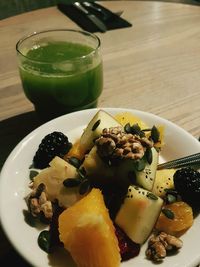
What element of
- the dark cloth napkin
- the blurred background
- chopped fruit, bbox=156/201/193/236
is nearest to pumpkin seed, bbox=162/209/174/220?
chopped fruit, bbox=156/201/193/236

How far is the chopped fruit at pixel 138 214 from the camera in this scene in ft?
2.46

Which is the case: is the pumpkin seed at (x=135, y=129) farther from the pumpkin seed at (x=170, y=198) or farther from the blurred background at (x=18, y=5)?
the blurred background at (x=18, y=5)

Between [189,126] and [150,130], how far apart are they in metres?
0.30

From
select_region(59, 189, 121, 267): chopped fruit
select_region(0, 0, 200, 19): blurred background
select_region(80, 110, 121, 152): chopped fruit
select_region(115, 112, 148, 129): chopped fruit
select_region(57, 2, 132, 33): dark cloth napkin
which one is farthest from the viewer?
select_region(0, 0, 200, 19): blurred background

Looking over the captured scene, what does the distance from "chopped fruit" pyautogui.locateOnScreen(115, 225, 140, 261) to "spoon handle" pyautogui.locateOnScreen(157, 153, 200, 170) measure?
0.74 feet

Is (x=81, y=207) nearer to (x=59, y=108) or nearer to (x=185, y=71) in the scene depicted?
(x=59, y=108)

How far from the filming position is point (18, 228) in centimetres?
78

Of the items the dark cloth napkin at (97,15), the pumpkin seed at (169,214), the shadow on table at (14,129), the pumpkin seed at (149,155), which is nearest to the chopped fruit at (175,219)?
the pumpkin seed at (169,214)

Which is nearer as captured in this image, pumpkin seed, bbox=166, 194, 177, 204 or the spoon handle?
pumpkin seed, bbox=166, 194, 177, 204

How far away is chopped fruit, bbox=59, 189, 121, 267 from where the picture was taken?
68 centimetres

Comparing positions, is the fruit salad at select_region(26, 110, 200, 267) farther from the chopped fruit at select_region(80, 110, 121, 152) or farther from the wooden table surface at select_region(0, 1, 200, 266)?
the wooden table surface at select_region(0, 1, 200, 266)

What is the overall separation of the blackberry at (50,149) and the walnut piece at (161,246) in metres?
0.31

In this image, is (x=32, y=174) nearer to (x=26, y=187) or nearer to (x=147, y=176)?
(x=26, y=187)

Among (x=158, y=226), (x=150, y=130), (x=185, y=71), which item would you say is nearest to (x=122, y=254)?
(x=158, y=226)
